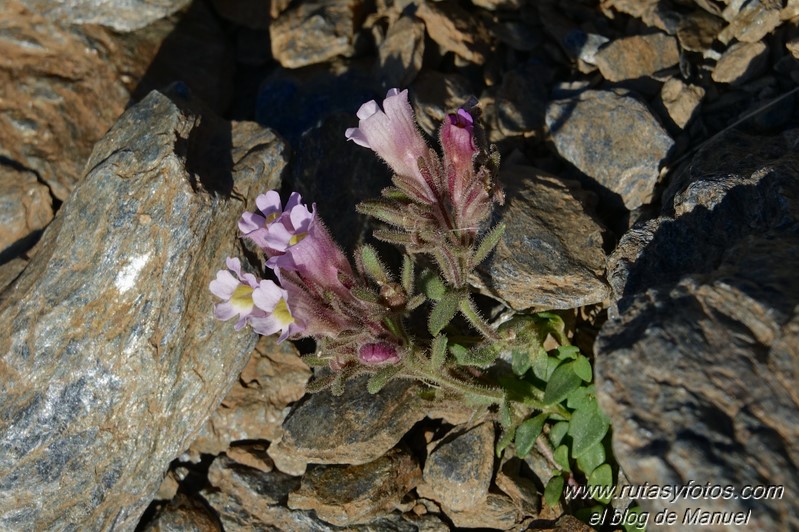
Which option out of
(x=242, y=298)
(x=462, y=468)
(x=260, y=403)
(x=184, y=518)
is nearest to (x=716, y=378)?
(x=462, y=468)

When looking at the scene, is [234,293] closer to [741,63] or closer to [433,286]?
[433,286]

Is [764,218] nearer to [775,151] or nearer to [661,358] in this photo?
[775,151]

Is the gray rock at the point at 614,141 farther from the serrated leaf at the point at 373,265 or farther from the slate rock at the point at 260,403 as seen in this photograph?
the slate rock at the point at 260,403

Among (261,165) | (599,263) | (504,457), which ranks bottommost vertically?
(504,457)

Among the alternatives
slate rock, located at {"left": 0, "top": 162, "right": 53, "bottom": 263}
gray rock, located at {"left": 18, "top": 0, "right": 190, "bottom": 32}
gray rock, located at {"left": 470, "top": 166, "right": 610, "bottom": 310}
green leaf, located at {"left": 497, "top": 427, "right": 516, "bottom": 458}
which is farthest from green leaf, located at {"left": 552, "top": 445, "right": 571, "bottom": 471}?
gray rock, located at {"left": 18, "top": 0, "right": 190, "bottom": 32}

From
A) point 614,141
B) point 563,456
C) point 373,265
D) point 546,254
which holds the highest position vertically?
point 614,141

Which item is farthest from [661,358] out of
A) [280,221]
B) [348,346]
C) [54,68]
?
[54,68]
